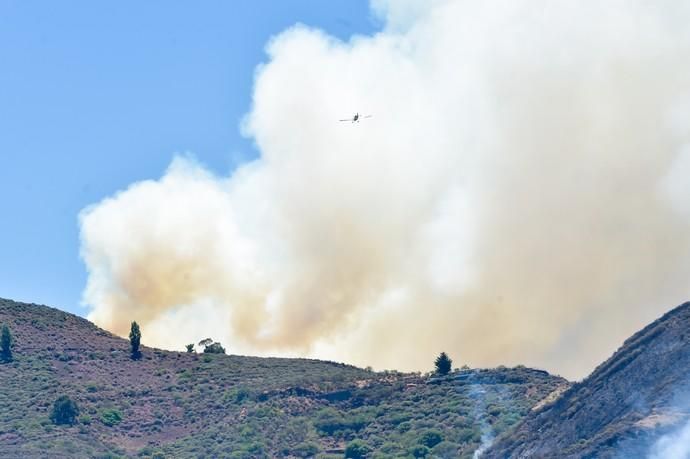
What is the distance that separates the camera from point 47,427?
648 ft

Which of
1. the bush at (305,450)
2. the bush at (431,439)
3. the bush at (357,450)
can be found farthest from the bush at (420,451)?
the bush at (305,450)

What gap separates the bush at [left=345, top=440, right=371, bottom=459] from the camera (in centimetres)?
18600

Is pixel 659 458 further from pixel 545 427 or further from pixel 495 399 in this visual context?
pixel 495 399

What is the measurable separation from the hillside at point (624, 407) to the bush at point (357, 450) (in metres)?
34.5

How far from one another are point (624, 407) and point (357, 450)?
6079 cm

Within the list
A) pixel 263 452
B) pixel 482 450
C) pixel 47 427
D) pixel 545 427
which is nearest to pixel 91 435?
pixel 47 427

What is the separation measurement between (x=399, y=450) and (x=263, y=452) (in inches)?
785

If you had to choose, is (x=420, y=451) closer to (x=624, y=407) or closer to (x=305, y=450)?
(x=305, y=450)

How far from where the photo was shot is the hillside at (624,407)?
396ft

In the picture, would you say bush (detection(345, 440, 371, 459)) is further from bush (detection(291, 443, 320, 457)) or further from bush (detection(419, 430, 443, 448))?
bush (detection(419, 430, 443, 448))

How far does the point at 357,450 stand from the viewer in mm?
186875

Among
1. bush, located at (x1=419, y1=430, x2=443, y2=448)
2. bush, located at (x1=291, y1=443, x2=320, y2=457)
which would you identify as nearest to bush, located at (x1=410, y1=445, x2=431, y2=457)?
bush, located at (x1=419, y1=430, x2=443, y2=448)

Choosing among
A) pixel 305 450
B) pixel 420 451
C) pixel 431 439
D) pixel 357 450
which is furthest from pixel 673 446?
pixel 305 450

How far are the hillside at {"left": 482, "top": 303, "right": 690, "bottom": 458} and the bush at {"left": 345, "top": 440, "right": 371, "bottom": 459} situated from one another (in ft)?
113
